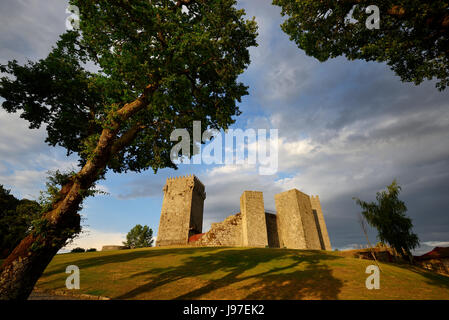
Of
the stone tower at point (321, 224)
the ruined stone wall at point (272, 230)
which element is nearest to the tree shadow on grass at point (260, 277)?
the ruined stone wall at point (272, 230)

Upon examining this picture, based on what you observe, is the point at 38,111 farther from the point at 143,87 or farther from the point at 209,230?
the point at 209,230

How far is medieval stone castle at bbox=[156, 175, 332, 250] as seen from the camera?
2372 cm

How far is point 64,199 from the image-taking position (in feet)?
18.2

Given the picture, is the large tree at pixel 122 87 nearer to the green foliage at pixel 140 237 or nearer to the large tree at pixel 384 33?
the large tree at pixel 384 33

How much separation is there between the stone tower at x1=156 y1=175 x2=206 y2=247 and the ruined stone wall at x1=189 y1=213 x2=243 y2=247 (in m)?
6.51

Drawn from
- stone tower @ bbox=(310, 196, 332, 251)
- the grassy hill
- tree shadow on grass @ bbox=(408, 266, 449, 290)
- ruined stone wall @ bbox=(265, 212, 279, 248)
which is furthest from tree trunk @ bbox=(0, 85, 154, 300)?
stone tower @ bbox=(310, 196, 332, 251)

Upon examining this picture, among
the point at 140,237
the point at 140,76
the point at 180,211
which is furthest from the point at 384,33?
the point at 140,237

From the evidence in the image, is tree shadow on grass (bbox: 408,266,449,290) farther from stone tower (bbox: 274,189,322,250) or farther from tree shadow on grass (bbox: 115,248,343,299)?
stone tower (bbox: 274,189,322,250)

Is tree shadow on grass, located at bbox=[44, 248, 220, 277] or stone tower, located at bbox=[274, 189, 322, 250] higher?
stone tower, located at bbox=[274, 189, 322, 250]

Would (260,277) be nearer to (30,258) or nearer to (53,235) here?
(53,235)

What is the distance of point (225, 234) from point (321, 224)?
1873cm

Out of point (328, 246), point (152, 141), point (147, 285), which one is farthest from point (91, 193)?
point (328, 246)

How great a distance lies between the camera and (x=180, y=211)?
31969 millimetres

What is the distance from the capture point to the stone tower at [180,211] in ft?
98.4
